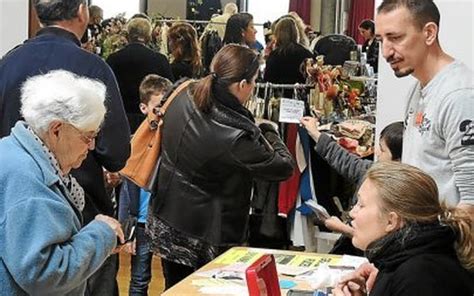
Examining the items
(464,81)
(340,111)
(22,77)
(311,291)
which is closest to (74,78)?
(22,77)

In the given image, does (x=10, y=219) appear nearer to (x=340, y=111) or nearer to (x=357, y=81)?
(x=340, y=111)

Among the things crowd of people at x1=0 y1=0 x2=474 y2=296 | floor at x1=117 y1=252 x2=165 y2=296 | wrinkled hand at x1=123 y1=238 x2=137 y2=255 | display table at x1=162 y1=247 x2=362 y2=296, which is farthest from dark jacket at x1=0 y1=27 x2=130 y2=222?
floor at x1=117 y1=252 x2=165 y2=296

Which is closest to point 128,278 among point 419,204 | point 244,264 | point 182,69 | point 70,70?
point 182,69

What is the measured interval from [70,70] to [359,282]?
1.28 metres

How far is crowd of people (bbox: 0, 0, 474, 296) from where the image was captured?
Result: 1.98m

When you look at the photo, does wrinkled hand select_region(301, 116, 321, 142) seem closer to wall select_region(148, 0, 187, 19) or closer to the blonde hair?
the blonde hair

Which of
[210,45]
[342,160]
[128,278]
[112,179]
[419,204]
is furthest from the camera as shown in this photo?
[210,45]

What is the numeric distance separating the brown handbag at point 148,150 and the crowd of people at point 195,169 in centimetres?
7

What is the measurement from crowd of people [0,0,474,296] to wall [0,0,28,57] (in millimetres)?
704

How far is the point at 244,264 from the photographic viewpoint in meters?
2.90

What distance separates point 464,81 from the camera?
8.09 feet

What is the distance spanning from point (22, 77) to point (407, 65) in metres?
1.35

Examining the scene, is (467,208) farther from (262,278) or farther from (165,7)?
(165,7)

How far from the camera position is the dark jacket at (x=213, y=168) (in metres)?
3.29
